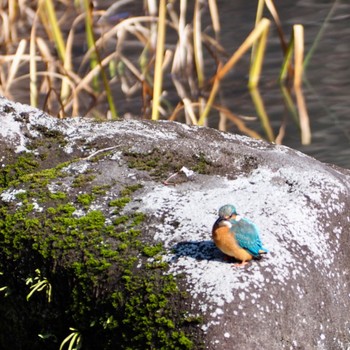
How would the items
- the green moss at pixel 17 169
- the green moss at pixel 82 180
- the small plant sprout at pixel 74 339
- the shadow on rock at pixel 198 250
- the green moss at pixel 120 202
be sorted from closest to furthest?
the shadow on rock at pixel 198 250
the small plant sprout at pixel 74 339
the green moss at pixel 120 202
the green moss at pixel 82 180
the green moss at pixel 17 169

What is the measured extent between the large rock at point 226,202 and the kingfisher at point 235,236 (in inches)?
1.7

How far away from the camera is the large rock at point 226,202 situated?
2.02 meters

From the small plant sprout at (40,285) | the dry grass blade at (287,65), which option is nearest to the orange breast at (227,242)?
the small plant sprout at (40,285)

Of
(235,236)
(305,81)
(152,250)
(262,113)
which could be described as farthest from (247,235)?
(305,81)

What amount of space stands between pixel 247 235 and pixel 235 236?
0.03 m

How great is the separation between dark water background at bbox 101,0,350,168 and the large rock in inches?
77.6

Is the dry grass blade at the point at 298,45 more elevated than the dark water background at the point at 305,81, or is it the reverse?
the dry grass blade at the point at 298,45

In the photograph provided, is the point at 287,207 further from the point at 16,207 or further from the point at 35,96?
the point at 35,96

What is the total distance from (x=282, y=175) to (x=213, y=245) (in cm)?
46

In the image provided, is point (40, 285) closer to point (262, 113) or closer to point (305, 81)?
point (262, 113)

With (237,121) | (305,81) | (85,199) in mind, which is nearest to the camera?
(85,199)

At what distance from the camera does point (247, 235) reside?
205cm

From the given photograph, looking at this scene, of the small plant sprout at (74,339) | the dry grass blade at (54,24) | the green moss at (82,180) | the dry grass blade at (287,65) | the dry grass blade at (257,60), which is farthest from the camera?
the dry grass blade at (257,60)

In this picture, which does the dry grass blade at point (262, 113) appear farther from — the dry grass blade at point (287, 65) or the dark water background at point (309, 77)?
the dry grass blade at point (287, 65)
